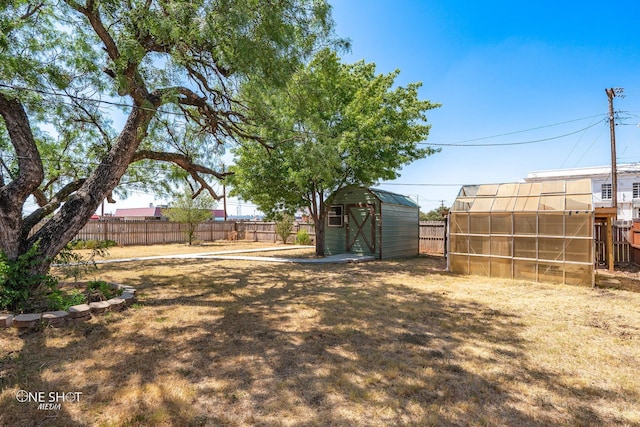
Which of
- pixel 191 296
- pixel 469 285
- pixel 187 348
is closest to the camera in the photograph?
pixel 187 348

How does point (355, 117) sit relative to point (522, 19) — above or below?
below

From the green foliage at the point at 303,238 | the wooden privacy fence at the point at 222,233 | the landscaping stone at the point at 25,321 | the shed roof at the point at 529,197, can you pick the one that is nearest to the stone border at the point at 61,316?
the landscaping stone at the point at 25,321

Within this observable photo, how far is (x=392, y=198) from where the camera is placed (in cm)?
1442

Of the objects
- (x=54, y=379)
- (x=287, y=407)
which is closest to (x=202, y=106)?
(x=54, y=379)

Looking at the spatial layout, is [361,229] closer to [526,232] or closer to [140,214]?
[526,232]

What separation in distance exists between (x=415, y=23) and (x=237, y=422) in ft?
38.1

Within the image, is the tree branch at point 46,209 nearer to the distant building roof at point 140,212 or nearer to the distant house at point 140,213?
the distant house at point 140,213

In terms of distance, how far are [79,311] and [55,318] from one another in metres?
0.27

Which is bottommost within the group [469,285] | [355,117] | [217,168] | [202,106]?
[469,285]

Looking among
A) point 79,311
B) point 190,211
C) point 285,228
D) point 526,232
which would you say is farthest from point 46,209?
point 285,228

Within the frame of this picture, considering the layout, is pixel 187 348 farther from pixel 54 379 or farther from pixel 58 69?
pixel 58 69

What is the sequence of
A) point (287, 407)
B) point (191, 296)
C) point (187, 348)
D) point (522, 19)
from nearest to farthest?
point (287, 407)
point (187, 348)
point (191, 296)
point (522, 19)

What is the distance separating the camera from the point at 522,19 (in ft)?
30.5

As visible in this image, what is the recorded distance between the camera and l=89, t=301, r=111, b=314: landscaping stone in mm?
4748
